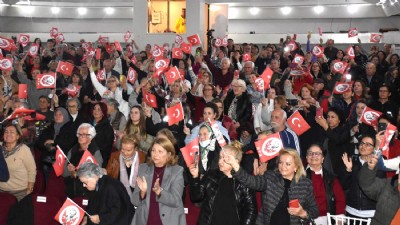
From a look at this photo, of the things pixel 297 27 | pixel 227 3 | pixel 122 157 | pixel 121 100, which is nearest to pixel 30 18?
pixel 227 3

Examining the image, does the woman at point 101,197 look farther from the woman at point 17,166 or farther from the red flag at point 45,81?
the red flag at point 45,81

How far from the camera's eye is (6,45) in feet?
48.4

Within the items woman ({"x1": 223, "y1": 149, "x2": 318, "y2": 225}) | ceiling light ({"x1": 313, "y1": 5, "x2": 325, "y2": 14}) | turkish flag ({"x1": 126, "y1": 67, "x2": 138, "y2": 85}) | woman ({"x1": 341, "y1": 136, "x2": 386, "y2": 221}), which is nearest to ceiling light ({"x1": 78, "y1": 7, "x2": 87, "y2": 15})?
ceiling light ({"x1": 313, "y1": 5, "x2": 325, "y2": 14})

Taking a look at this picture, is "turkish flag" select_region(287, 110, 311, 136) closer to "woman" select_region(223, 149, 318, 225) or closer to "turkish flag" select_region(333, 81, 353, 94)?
"turkish flag" select_region(333, 81, 353, 94)

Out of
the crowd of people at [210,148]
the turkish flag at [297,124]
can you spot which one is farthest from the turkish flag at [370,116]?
the turkish flag at [297,124]

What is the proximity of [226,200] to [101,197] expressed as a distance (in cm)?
116

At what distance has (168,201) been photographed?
564 centimetres

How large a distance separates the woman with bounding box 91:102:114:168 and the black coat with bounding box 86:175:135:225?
64.7 inches

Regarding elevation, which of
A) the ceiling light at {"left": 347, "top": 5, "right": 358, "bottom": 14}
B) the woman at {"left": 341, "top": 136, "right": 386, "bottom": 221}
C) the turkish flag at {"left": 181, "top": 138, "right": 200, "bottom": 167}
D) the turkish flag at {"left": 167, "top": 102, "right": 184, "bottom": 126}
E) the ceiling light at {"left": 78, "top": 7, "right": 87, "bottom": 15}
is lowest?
the woman at {"left": 341, "top": 136, "right": 386, "bottom": 221}

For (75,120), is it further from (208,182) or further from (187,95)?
(208,182)

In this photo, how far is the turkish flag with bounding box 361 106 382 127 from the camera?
326 inches

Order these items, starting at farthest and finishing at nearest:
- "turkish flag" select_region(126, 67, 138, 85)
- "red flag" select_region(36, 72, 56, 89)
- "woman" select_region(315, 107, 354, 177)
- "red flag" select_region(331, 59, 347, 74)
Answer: "red flag" select_region(331, 59, 347, 74)
"turkish flag" select_region(126, 67, 138, 85)
"red flag" select_region(36, 72, 56, 89)
"woman" select_region(315, 107, 354, 177)

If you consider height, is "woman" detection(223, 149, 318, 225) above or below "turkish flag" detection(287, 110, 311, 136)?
below

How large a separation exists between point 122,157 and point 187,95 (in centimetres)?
395
